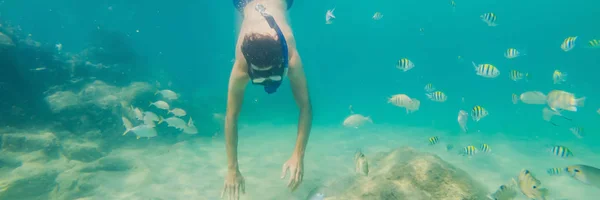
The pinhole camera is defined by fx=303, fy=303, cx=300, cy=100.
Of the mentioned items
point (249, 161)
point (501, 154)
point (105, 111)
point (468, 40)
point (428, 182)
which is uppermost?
point (468, 40)

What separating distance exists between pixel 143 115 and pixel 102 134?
373 centimetres

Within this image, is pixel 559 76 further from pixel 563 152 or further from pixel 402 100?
pixel 402 100

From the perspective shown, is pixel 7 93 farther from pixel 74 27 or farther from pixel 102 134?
pixel 74 27

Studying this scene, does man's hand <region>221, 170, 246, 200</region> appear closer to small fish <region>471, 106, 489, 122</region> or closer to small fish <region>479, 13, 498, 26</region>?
small fish <region>471, 106, 489, 122</region>

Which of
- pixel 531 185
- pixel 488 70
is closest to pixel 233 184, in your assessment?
pixel 531 185

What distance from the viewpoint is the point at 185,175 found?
314 inches

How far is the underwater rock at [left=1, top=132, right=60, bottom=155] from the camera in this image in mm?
9273

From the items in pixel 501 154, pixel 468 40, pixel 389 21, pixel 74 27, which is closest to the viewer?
pixel 501 154

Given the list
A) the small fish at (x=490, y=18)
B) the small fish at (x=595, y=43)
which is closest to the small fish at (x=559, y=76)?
the small fish at (x=595, y=43)

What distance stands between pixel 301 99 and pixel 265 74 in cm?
119

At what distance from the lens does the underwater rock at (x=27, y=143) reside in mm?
9273

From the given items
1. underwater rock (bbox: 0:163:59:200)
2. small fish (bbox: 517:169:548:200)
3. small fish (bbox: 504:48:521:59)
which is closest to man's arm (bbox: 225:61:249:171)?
small fish (bbox: 517:169:548:200)

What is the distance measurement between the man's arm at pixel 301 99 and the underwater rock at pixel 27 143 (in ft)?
30.7

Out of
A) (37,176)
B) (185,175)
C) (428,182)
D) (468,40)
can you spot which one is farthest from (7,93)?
(468,40)
